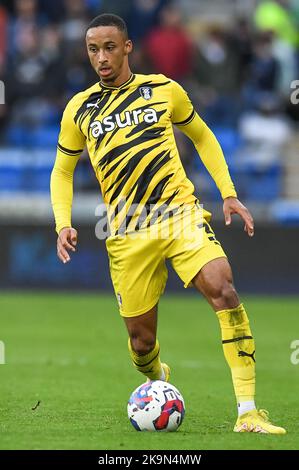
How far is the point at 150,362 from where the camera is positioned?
8273 millimetres

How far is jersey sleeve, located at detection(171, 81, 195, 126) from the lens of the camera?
793 centimetres

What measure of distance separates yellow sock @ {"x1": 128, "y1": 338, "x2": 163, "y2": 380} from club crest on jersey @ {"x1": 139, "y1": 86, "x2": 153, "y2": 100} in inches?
69.2

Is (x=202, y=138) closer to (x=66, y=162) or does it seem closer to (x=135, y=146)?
(x=135, y=146)

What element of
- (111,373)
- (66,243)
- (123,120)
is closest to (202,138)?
(123,120)

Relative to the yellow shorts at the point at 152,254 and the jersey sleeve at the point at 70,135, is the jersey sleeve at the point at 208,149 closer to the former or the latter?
the yellow shorts at the point at 152,254

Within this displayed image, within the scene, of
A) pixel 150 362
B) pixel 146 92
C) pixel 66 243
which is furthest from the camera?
pixel 150 362

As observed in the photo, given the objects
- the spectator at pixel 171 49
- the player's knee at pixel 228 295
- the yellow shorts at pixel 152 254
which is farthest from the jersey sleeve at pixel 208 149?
the spectator at pixel 171 49

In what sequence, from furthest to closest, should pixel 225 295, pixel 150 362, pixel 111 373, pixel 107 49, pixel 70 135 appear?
pixel 111 373 → pixel 150 362 → pixel 70 135 → pixel 107 49 → pixel 225 295

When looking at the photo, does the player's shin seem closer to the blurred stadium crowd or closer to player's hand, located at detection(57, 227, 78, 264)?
player's hand, located at detection(57, 227, 78, 264)

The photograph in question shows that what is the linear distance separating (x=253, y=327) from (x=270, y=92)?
255 inches

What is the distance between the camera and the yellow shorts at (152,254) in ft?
24.8

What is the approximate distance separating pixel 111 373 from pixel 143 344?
9.34ft

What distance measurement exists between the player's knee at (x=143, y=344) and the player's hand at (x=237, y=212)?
1040 millimetres

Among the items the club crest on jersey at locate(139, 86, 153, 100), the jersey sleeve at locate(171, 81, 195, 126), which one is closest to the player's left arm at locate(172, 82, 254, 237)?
the jersey sleeve at locate(171, 81, 195, 126)
